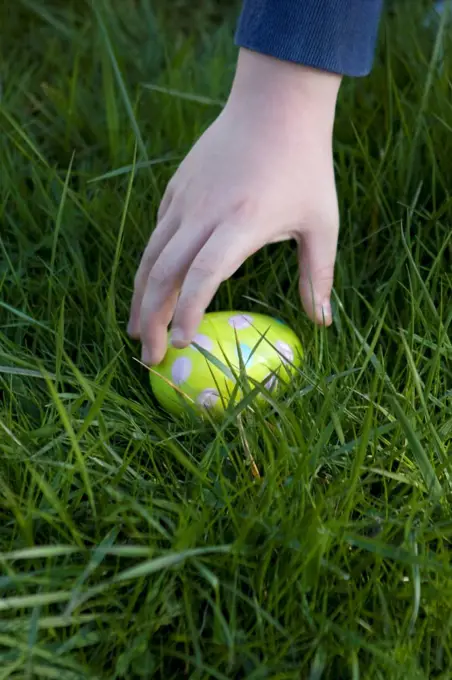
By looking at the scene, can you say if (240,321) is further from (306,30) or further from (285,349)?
(306,30)

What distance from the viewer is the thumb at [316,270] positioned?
46.4 inches

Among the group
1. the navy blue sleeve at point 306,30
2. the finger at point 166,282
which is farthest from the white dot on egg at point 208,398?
the navy blue sleeve at point 306,30

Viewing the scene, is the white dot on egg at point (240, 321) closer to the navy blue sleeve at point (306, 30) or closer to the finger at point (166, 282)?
the finger at point (166, 282)

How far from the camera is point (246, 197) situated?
1.10 meters

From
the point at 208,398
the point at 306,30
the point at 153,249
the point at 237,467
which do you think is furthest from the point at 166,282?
the point at 306,30

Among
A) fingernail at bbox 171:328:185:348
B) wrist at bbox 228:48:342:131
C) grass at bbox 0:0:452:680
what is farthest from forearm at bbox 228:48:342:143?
fingernail at bbox 171:328:185:348

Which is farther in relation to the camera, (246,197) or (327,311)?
(327,311)

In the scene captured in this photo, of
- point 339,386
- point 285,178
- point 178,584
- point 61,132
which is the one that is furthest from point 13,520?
point 61,132

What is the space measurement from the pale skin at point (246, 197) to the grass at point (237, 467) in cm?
10

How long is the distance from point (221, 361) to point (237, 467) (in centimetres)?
17

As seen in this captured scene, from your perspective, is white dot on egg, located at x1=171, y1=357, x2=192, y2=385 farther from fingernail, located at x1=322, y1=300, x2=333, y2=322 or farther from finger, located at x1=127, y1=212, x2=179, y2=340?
fingernail, located at x1=322, y1=300, x2=333, y2=322

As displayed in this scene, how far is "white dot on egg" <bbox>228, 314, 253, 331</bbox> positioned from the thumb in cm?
10

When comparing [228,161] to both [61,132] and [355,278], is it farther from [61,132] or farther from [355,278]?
[61,132]

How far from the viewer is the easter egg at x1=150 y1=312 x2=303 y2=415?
1155mm
